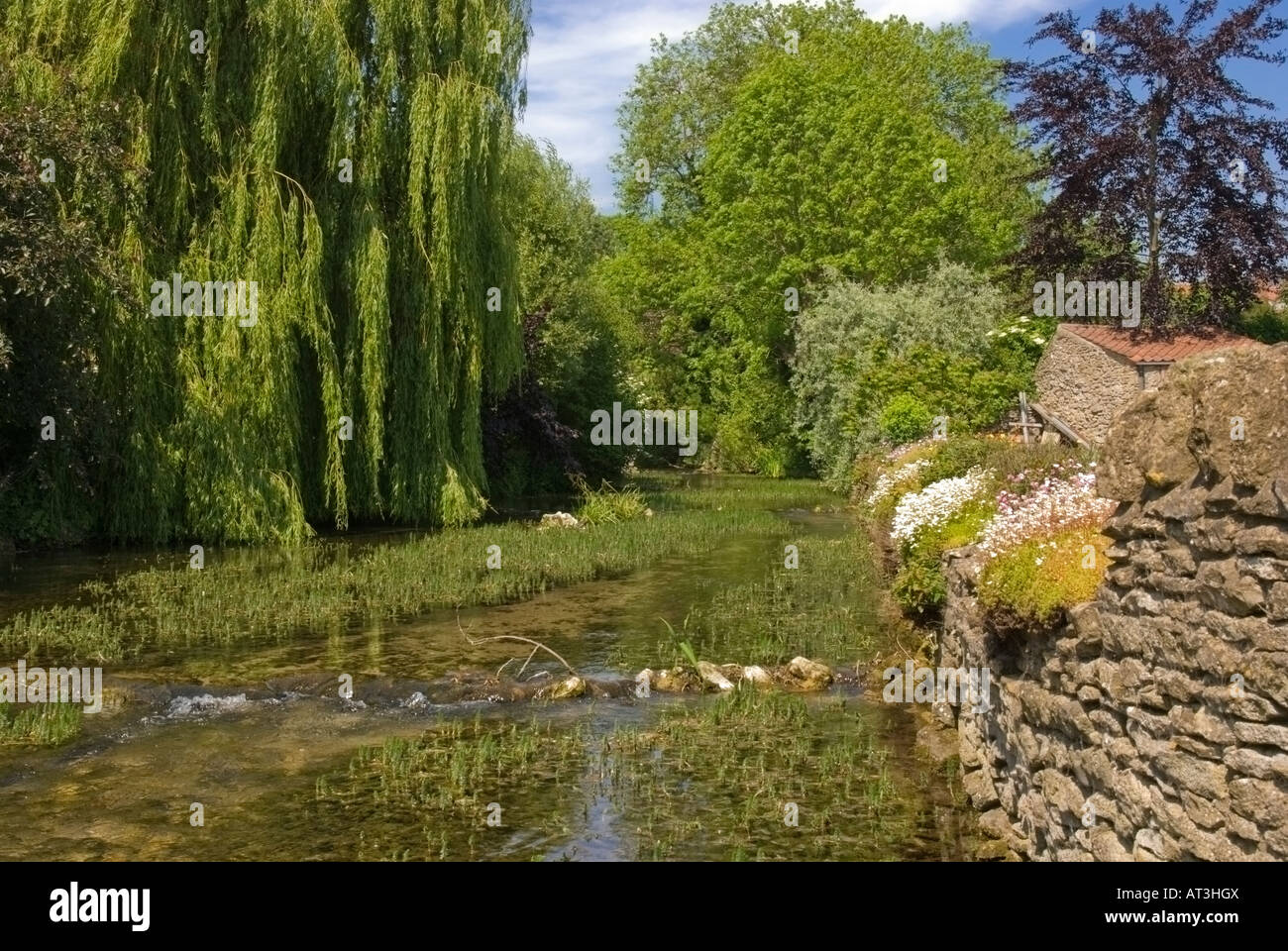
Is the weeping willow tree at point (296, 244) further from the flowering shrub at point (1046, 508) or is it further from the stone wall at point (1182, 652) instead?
the stone wall at point (1182, 652)

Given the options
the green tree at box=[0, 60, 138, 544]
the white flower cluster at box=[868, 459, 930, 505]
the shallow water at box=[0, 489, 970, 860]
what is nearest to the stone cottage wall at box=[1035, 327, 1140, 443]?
the white flower cluster at box=[868, 459, 930, 505]

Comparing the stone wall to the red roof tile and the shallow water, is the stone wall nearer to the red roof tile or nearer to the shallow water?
the shallow water

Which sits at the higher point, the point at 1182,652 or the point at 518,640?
the point at 1182,652

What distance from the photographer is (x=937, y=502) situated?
1230 centimetres

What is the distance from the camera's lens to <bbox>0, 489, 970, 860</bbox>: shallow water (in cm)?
826

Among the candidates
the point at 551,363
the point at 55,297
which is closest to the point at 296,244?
the point at 55,297

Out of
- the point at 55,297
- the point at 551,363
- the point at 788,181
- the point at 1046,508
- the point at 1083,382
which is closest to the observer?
the point at 1046,508

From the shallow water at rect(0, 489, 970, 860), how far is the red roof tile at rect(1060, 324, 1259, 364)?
615 inches

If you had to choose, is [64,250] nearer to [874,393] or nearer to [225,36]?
[225,36]

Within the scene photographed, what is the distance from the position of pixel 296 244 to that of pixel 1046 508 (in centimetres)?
1691

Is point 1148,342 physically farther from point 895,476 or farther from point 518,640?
point 518,640

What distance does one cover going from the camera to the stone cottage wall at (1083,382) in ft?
86.2

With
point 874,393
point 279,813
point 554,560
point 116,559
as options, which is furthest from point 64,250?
point 874,393

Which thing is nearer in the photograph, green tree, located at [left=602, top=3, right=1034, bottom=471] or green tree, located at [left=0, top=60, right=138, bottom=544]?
green tree, located at [left=0, top=60, right=138, bottom=544]
